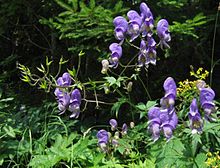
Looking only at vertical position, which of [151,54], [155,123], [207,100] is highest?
[151,54]

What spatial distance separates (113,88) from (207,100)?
1.45m

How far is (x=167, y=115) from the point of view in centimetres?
181

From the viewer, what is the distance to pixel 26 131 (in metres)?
3.15

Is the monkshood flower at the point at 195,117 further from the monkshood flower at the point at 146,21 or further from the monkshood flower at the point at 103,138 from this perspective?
the monkshood flower at the point at 103,138

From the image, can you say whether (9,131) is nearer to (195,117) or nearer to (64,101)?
(64,101)

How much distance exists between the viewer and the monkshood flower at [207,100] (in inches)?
68.0

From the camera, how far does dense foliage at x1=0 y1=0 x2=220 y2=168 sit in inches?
81.4

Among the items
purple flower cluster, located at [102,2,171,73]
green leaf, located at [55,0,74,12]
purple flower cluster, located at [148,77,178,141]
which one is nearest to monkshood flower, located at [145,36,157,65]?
purple flower cluster, located at [102,2,171,73]

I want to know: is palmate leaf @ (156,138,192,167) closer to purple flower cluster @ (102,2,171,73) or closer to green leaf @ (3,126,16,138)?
purple flower cluster @ (102,2,171,73)

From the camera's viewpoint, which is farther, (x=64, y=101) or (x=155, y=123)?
(x=64, y=101)

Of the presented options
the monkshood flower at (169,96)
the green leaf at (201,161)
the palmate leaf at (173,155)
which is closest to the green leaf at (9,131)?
the palmate leaf at (173,155)

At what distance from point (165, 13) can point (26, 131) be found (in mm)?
1255

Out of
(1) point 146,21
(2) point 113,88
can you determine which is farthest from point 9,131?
(1) point 146,21

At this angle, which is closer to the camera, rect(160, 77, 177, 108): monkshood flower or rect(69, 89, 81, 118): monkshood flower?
rect(160, 77, 177, 108): monkshood flower
